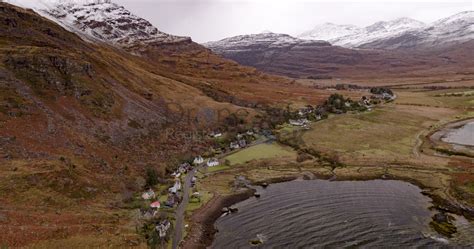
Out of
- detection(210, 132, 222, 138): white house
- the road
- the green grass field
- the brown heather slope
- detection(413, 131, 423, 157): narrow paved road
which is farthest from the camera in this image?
detection(210, 132, 222, 138): white house

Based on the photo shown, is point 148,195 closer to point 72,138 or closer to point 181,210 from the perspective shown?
point 181,210

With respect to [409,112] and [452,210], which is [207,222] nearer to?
[452,210]

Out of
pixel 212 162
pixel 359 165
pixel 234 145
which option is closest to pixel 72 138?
pixel 212 162

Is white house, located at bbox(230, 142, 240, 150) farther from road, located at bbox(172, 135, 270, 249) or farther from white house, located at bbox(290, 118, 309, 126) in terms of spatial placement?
white house, located at bbox(290, 118, 309, 126)

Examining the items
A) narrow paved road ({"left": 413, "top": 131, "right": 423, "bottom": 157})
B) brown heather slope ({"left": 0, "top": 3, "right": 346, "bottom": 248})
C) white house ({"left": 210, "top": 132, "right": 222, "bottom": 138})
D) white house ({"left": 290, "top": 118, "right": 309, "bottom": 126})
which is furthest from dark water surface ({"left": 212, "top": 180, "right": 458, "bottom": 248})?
white house ({"left": 290, "top": 118, "right": 309, "bottom": 126})

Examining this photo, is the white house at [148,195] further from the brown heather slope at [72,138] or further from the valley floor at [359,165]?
the valley floor at [359,165]

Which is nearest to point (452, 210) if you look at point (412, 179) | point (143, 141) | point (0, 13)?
point (412, 179)
